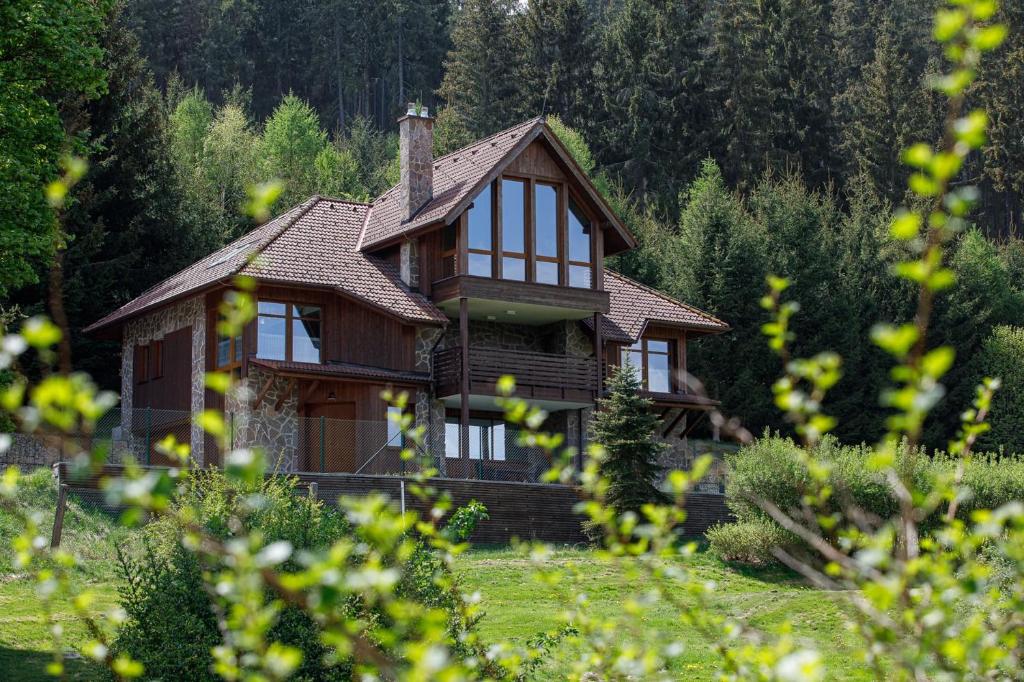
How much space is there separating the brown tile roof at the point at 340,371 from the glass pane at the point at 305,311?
4.01 feet

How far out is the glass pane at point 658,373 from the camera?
114ft

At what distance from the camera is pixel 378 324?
30.5 m

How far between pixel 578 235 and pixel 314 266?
5.82 meters

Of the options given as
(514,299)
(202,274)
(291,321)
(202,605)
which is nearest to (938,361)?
(202,605)

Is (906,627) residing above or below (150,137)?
below

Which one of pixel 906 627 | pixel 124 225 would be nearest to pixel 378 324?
pixel 124 225

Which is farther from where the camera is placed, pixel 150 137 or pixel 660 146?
pixel 660 146

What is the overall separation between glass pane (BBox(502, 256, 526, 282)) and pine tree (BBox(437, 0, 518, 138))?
2975 centimetres

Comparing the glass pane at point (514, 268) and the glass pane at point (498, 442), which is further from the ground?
the glass pane at point (514, 268)

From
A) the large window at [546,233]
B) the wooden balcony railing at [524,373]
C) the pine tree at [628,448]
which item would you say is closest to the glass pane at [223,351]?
the wooden balcony railing at [524,373]

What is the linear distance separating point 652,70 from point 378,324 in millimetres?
34837

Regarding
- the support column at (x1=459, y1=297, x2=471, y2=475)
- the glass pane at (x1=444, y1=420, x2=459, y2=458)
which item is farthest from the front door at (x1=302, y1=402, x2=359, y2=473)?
the glass pane at (x1=444, y1=420, x2=459, y2=458)

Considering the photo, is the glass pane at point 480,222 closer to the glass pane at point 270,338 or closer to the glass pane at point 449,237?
the glass pane at point 449,237

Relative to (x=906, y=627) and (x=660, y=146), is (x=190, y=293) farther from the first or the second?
(x=660, y=146)
